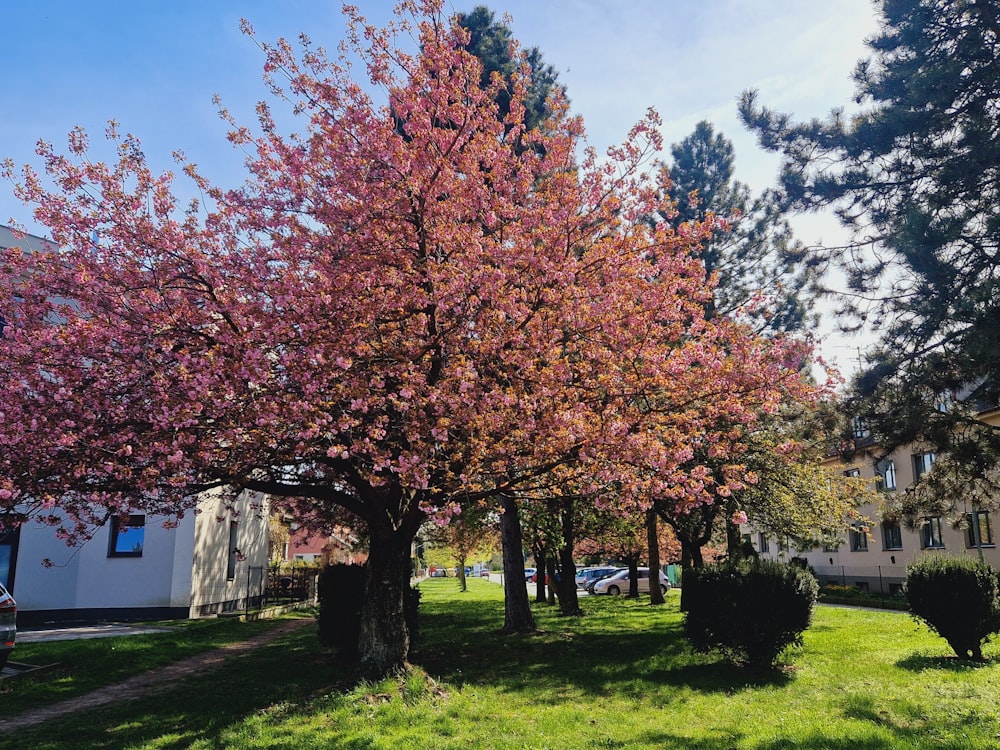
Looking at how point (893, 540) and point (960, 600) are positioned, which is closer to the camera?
point (960, 600)

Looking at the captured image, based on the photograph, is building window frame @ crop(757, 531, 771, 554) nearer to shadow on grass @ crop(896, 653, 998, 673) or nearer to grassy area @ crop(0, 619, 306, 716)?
shadow on grass @ crop(896, 653, 998, 673)

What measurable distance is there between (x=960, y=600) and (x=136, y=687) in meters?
12.4

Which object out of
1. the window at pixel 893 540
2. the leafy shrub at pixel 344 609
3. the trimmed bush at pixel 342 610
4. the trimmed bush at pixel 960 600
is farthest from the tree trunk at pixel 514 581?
the window at pixel 893 540

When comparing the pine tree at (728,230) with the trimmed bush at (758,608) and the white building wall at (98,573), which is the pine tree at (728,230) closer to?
the trimmed bush at (758,608)

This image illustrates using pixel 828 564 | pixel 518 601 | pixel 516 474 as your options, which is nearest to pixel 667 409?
pixel 516 474

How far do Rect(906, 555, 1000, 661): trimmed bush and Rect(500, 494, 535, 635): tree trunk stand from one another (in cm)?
804

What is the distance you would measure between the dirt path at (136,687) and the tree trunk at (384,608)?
3.10m

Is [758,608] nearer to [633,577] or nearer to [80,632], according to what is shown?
[80,632]

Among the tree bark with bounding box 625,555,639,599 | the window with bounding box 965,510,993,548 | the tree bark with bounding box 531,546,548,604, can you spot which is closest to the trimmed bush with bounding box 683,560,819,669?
the tree bark with bounding box 531,546,548,604

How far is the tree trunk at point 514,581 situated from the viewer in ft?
53.4

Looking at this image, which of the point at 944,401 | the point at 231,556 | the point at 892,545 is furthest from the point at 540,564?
the point at 944,401

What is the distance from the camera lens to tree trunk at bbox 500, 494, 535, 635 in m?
16.3

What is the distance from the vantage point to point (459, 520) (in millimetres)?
19422

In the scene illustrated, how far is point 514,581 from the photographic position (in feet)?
54.7
